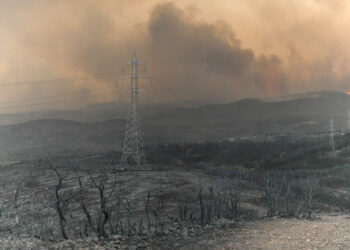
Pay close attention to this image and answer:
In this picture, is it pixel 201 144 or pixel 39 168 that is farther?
pixel 201 144

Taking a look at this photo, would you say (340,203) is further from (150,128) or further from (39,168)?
(150,128)

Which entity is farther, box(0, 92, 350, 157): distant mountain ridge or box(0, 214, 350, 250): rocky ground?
box(0, 92, 350, 157): distant mountain ridge

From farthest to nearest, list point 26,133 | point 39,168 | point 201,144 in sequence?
1. point 26,133
2. point 201,144
3. point 39,168

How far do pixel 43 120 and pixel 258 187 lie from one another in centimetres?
8421

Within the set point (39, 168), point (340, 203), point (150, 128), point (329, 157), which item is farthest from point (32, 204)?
point (150, 128)

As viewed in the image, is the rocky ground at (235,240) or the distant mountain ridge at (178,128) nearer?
the rocky ground at (235,240)

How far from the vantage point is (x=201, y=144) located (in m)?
77.0

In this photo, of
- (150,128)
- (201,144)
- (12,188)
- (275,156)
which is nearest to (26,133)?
(150,128)

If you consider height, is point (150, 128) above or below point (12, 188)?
above

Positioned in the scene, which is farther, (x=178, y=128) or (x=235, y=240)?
(x=178, y=128)

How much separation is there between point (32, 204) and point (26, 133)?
6900 cm

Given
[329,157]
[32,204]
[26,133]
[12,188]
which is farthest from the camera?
[26,133]

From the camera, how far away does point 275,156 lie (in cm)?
6781

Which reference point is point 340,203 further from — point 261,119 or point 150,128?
point 261,119
